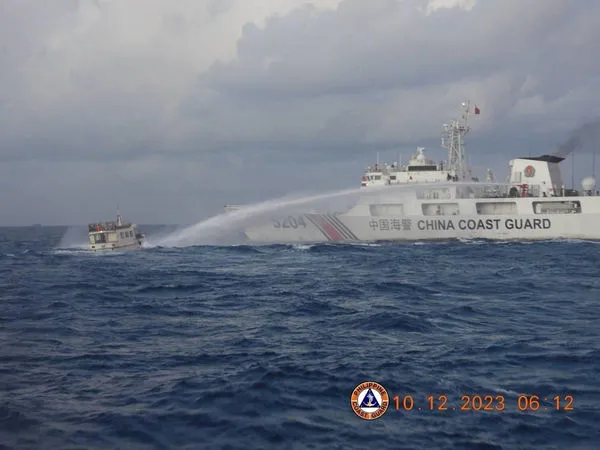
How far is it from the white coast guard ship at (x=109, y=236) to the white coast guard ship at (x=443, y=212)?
12.4 meters

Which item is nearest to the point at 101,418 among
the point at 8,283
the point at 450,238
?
the point at 8,283

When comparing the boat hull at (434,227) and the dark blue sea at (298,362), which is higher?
the boat hull at (434,227)

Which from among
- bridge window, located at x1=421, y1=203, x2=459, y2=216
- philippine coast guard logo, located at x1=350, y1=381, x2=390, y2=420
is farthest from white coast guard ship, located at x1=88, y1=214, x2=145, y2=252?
philippine coast guard logo, located at x1=350, y1=381, x2=390, y2=420

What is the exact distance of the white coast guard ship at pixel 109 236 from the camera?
4862 cm

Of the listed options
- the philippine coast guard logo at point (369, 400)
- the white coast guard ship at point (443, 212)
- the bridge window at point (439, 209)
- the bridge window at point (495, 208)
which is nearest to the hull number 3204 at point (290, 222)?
the white coast guard ship at point (443, 212)

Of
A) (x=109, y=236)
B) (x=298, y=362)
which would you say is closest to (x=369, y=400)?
(x=298, y=362)

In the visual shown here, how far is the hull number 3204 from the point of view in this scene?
54500 mm

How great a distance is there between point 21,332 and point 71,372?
5.33 metres

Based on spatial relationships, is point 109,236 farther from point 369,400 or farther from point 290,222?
point 369,400

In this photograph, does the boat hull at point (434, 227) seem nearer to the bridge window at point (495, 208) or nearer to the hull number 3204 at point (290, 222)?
the hull number 3204 at point (290, 222)

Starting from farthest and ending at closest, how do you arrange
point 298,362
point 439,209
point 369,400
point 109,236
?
point 439,209 < point 109,236 < point 298,362 < point 369,400

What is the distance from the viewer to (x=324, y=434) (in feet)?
30.4

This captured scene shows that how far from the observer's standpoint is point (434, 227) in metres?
53.2

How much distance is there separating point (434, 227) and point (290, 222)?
13964 mm
